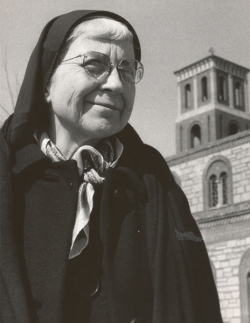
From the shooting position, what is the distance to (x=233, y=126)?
38844 mm

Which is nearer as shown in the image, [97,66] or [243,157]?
[97,66]

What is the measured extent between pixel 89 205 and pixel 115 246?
0.15 metres

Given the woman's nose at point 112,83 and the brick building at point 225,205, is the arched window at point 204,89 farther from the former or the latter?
the woman's nose at point 112,83

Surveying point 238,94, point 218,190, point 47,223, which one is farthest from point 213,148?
point 47,223

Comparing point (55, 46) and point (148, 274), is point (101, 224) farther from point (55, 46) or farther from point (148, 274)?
point (55, 46)

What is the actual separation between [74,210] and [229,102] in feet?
122

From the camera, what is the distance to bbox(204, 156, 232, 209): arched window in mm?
24703

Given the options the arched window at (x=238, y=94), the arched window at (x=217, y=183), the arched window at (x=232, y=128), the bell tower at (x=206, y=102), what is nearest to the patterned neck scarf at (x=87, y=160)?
the arched window at (x=217, y=183)

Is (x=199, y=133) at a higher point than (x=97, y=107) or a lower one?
higher

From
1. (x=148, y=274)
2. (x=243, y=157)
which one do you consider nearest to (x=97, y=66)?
(x=148, y=274)

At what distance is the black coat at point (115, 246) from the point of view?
182 centimetres

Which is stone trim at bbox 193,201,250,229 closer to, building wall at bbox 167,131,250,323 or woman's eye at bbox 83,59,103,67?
building wall at bbox 167,131,250,323

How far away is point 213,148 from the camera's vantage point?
998 inches

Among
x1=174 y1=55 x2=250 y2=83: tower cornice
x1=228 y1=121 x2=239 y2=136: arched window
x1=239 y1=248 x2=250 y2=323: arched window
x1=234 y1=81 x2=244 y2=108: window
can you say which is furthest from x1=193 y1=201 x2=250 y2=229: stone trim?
x1=234 y1=81 x2=244 y2=108: window
